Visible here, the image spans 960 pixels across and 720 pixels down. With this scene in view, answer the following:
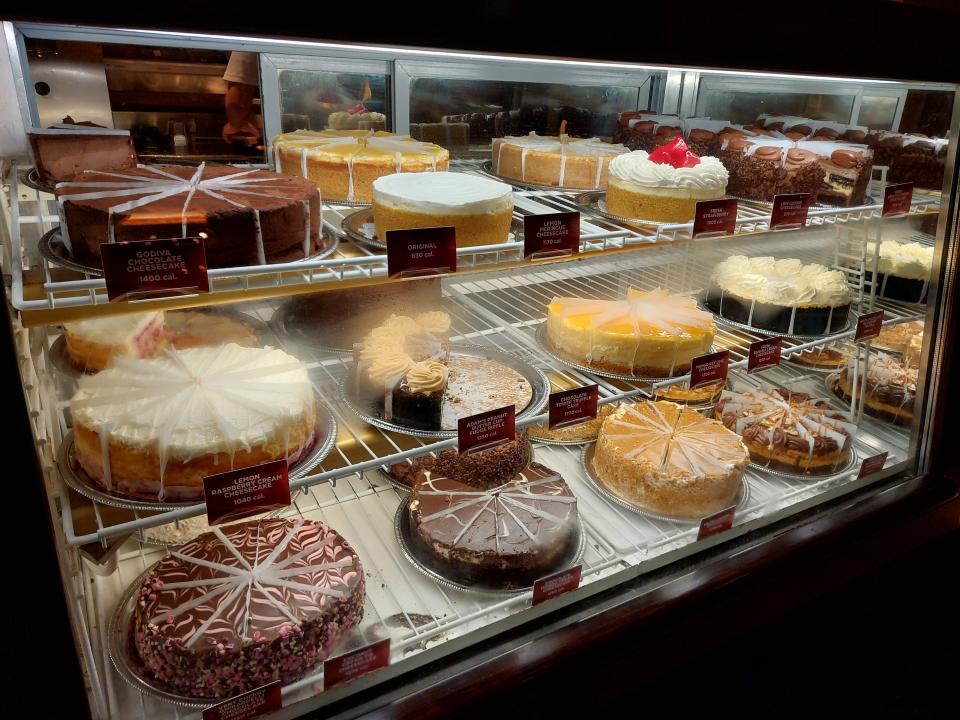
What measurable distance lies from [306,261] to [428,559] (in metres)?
0.86

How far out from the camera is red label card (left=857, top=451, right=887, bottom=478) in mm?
2377

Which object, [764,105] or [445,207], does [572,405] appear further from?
[764,105]

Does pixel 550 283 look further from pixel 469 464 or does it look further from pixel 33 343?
pixel 33 343

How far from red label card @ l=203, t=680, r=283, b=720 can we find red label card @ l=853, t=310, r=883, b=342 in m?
2.07

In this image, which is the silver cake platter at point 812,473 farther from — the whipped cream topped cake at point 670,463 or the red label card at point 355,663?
the red label card at point 355,663

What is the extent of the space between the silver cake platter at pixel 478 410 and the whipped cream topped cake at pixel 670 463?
333mm

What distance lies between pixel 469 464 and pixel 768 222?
1.07 m

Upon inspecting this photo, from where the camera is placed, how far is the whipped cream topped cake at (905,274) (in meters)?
2.76

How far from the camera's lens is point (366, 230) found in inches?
66.8

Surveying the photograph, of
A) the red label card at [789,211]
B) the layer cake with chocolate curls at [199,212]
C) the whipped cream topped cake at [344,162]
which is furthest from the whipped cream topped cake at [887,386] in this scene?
the layer cake with chocolate curls at [199,212]

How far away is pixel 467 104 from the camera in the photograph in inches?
86.7

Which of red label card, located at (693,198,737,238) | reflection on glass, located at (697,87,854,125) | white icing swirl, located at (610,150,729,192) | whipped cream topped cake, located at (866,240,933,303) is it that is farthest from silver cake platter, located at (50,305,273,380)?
whipped cream topped cake, located at (866,240,933,303)

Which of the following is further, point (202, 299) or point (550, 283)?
point (550, 283)

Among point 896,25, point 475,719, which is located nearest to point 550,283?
point 896,25
